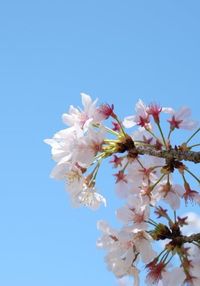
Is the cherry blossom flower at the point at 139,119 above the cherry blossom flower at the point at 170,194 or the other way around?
above

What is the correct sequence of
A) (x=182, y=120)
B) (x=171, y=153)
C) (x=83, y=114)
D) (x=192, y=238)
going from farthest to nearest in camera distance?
(x=182, y=120) → (x=83, y=114) → (x=192, y=238) → (x=171, y=153)

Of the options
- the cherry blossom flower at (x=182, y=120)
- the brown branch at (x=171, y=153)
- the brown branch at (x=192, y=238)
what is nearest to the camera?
the brown branch at (x=171, y=153)

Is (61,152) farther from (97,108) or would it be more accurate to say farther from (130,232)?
(130,232)

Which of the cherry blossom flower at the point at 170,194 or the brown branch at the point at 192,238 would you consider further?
the cherry blossom flower at the point at 170,194

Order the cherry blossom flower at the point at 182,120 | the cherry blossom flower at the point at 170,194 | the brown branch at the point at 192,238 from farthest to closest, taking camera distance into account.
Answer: the cherry blossom flower at the point at 182,120, the cherry blossom flower at the point at 170,194, the brown branch at the point at 192,238

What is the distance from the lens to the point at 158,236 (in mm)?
4770

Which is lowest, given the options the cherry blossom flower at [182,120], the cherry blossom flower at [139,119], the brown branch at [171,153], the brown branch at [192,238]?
the brown branch at [192,238]

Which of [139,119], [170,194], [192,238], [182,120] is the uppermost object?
[139,119]

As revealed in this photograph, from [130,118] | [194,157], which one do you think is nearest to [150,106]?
[130,118]

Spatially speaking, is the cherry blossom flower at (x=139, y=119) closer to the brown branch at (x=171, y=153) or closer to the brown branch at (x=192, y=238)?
the brown branch at (x=171, y=153)

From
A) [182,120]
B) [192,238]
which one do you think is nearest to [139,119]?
[182,120]

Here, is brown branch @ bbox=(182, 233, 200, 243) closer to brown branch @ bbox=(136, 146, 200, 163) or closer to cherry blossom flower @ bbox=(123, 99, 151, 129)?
brown branch @ bbox=(136, 146, 200, 163)

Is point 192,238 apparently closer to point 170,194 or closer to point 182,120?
point 170,194

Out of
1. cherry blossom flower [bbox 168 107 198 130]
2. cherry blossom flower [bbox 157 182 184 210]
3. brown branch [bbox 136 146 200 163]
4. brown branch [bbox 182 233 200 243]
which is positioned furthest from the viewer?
cherry blossom flower [bbox 168 107 198 130]
